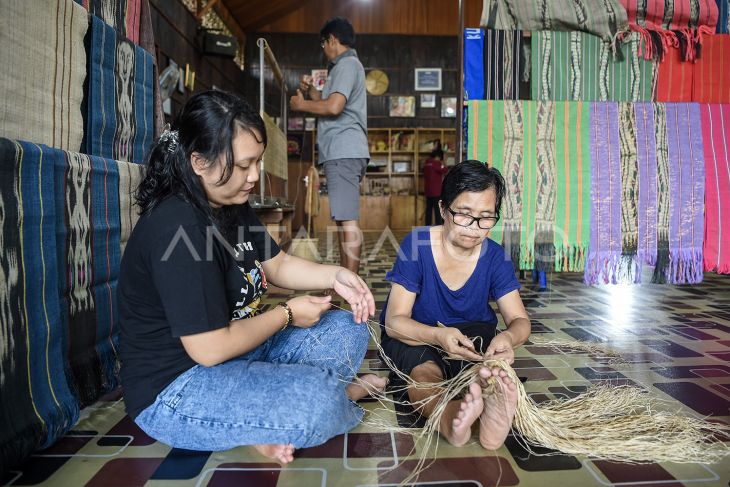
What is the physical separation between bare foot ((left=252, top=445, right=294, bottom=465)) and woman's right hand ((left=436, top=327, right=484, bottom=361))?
0.46 metres

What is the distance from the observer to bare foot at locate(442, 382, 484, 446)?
3.83 feet

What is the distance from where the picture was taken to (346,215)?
292 centimetres

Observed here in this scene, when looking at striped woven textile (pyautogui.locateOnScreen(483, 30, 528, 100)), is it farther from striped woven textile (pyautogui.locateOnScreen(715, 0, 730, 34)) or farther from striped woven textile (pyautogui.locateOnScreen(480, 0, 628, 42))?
striped woven textile (pyautogui.locateOnScreen(715, 0, 730, 34))

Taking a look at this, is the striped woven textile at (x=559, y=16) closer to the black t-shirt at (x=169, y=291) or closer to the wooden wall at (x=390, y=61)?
the black t-shirt at (x=169, y=291)

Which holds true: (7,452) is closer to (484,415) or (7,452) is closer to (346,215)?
(484,415)

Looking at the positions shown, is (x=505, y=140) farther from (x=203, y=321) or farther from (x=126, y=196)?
(x=203, y=321)

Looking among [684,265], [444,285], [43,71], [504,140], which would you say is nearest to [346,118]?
[504,140]

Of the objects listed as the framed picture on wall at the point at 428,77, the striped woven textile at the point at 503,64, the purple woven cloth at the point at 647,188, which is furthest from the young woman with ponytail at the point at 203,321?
the framed picture on wall at the point at 428,77

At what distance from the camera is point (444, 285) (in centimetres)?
167

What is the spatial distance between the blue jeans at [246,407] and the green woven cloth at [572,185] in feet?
6.53

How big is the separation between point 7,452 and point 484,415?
1.01m

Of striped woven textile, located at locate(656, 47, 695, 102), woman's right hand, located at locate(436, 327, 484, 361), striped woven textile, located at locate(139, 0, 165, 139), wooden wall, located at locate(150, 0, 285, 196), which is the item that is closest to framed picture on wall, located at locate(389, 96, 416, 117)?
wooden wall, located at locate(150, 0, 285, 196)

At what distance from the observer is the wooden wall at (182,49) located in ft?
17.1

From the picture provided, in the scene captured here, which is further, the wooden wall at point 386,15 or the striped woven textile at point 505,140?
the wooden wall at point 386,15
